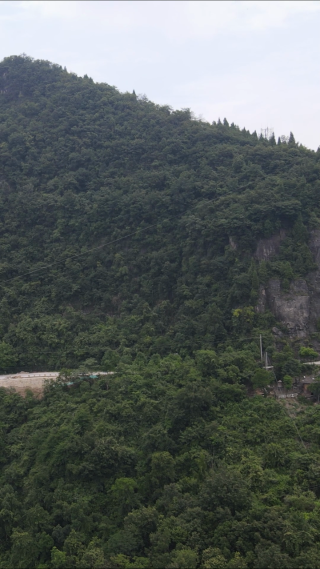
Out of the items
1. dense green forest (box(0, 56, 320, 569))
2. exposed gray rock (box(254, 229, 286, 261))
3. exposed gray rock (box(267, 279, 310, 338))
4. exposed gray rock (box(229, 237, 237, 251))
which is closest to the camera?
dense green forest (box(0, 56, 320, 569))

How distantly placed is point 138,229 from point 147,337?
8.39m

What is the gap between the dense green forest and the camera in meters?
18.2

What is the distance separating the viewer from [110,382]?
85.6 ft

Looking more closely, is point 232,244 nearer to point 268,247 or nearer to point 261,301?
point 268,247

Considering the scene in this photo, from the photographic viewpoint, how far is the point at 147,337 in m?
29.8

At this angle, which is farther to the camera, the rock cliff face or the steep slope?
the steep slope

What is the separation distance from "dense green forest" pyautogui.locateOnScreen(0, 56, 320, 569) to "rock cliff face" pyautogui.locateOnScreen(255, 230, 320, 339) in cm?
47

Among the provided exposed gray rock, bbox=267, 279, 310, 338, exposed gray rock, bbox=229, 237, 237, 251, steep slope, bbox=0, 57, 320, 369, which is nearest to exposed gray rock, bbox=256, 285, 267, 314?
exposed gray rock, bbox=267, 279, 310, 338

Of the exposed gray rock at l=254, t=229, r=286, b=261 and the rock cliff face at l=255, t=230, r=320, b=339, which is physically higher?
the exposed gray rock at l=254, t=229, r=286, b=261

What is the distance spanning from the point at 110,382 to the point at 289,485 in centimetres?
1026

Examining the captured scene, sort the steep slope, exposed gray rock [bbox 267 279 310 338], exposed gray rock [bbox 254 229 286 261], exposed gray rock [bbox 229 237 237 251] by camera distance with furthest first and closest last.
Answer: exposed gray rock [bbox 229 237 237 251]
exposed gray rock [bbox 254 229 286 261]
the steep slope
exposed gray rock [bbox 267 279 310 338]

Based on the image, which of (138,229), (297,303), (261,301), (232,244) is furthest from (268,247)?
(138,229)

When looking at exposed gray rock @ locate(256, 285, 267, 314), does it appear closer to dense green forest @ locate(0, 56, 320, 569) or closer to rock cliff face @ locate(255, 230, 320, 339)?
rock cliff face @ locate(255, 230, 320, 339)

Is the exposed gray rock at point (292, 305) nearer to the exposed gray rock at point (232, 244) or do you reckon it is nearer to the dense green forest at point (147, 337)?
the dense green forest at point (147, 337)
